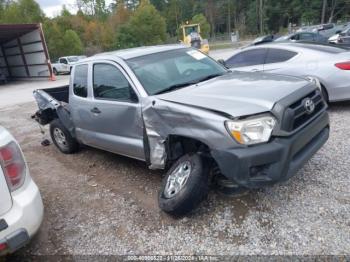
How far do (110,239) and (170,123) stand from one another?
131cm

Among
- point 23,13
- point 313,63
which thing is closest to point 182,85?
point 313,63

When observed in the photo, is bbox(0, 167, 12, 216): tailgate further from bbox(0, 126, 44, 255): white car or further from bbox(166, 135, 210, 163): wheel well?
bbox(166, 135, 210, 163): wheel well

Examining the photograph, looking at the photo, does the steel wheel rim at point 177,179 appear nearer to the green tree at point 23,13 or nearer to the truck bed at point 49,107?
the truck bed at point 49,107

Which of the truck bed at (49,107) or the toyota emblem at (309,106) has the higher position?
the toyota emblem at (309,106)

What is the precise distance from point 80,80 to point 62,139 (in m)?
1.45

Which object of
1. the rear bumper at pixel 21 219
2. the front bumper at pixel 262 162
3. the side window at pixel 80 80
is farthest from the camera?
the side window at pixel 80 80

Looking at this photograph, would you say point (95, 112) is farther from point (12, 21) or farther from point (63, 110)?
point (12, 21)

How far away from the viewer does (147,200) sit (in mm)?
3842

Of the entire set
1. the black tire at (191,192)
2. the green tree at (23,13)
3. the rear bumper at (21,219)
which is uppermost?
the green tree at (23,13)

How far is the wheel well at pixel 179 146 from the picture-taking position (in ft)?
11.3

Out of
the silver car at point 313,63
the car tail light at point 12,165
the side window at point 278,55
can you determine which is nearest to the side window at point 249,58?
the silver car at point 313,63

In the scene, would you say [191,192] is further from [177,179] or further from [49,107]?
[49,107]

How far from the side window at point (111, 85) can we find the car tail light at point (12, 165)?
1484 mm

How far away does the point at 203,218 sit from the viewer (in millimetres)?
3340
